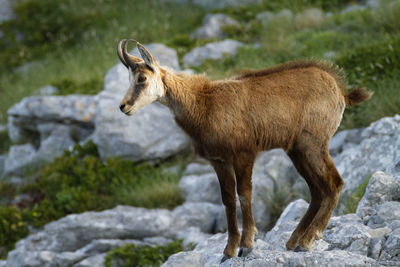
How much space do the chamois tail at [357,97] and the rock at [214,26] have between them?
31.4 ft

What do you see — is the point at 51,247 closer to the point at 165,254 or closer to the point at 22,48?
the point at 165,254

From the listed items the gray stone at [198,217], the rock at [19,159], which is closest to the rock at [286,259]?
the gray stone at [198,217]

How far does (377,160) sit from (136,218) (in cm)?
408

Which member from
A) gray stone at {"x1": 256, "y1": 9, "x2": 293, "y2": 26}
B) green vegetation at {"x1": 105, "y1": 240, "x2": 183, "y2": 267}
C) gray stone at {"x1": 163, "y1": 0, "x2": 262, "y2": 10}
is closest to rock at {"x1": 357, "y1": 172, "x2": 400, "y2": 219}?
green vegetation at {"x1": 105, "y1": 240, "x2": 183, "y2": 267}

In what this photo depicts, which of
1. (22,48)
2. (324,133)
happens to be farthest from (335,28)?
(22,48)

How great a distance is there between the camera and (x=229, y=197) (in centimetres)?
555

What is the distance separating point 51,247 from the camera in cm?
884

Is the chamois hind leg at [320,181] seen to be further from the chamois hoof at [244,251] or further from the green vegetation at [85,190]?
the green vegetation at [85,190]

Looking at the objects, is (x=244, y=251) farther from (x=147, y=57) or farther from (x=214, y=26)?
(x=214, y=26)

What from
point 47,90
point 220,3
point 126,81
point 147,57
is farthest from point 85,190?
point 220,3

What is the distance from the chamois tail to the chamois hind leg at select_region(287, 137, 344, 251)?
714 millimetres

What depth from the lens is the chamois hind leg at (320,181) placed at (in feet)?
17.5

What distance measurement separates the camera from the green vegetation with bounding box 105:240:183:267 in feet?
26.2

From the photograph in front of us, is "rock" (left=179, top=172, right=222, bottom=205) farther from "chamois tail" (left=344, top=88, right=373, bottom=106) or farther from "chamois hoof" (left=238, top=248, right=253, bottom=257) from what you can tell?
"chamois tail" (left=344, top=88, right=373, bottom=106)
